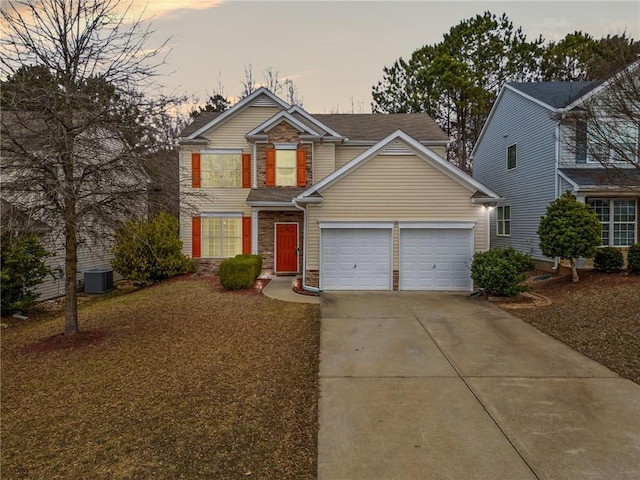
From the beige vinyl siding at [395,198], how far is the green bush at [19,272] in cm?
834

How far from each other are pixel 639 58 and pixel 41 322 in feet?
56.8

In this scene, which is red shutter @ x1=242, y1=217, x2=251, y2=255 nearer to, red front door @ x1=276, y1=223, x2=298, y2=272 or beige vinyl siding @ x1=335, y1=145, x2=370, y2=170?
red front door @ x1=276, y1=223, x2=298, y2=272

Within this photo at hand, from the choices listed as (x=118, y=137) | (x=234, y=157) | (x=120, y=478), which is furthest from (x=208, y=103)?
(x=120, y=478)

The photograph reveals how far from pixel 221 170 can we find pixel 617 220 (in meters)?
16.4

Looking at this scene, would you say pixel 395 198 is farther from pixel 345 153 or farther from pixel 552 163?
pixel 552 163

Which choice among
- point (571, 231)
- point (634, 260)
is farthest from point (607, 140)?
point (634, 260)

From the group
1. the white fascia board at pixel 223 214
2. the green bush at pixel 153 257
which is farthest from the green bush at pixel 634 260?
the green bush at pixel 153 257

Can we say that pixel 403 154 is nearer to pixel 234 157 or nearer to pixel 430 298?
pixel 430 298

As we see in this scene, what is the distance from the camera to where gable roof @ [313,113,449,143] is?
1756 centimetres

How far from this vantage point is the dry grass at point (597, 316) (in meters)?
6.78

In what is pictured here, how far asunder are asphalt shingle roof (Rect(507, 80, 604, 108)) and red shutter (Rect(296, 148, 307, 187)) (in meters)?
10.3

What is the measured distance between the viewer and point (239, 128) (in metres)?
16.8

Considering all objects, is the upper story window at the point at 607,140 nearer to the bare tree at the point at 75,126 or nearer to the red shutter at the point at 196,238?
the bare tree at the point at 75,126

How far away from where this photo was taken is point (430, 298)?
1165 centimetres
